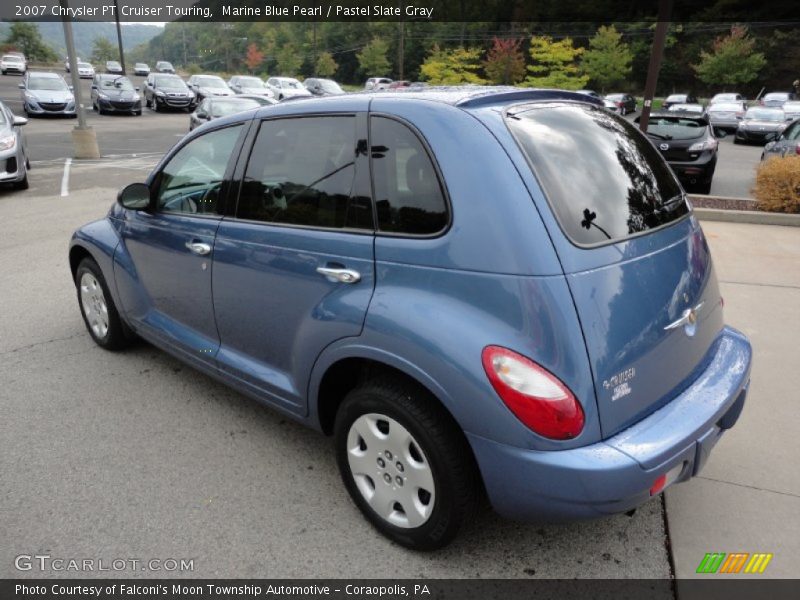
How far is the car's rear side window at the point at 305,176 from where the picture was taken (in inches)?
100.0

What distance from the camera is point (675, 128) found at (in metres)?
11.2

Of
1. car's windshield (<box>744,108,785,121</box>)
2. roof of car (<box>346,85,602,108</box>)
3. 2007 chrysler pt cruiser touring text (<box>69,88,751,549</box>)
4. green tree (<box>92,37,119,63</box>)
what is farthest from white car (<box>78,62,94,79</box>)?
green tree (<box>92,37,119,63</box>)

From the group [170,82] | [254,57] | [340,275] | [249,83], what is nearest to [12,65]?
[170,82]

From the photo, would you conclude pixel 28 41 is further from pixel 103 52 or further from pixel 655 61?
pixel 655 61

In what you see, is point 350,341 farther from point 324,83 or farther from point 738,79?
point 738,79

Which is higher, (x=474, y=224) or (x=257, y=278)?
(x=474, y=224)

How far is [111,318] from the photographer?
163 inches

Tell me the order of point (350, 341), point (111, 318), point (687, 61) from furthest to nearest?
1. point (687, 61)
2. point (111, 318)
3. point (350, 341)

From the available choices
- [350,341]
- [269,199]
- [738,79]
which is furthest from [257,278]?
[738,79]

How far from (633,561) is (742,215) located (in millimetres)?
7330

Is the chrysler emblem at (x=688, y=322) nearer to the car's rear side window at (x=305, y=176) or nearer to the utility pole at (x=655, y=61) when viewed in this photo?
the car's rear side window at (x=305, y=176)

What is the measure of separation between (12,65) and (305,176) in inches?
2273

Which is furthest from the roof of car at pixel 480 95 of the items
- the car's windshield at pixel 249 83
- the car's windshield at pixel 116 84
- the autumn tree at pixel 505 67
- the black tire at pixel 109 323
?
the autumn tree at pixel 505 67

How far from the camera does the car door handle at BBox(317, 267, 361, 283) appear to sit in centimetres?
238
